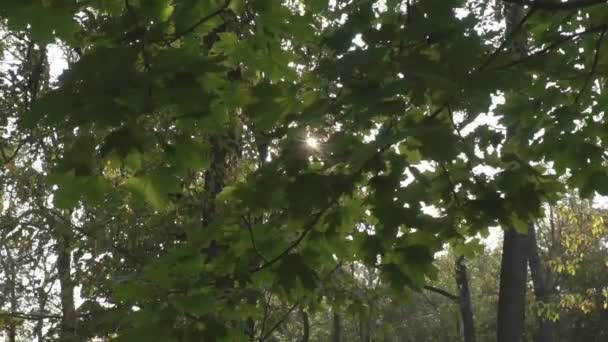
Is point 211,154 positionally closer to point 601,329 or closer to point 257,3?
point 257,3

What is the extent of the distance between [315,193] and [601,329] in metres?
27.5

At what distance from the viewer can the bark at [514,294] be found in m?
6.01

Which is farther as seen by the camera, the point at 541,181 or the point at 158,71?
the point at 541,181

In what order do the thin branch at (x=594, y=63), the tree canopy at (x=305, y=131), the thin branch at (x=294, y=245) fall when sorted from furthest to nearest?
1. the thin branch at (x=594, y=63)
2. the thin branch at (x=294, y=245)
3. the tree canopy at (x=305, y=131)

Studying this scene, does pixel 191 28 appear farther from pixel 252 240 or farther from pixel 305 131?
Result: pixel 252 240

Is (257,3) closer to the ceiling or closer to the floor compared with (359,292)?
closer to the ceiling

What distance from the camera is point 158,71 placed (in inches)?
74.2

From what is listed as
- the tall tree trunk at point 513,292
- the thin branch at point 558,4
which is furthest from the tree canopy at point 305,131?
the tall tree trunk at point 513,292

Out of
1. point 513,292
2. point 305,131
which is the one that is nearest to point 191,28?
point 305,131

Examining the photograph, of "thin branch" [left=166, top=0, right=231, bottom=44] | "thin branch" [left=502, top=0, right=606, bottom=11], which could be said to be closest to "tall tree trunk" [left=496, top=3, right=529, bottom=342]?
"thin branch" [left=502, top=0, right=606, bottom=11]

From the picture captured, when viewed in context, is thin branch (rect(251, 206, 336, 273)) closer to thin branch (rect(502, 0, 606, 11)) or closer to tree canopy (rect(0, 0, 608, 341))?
tree canopy (rect(0, 0, 608, 341))

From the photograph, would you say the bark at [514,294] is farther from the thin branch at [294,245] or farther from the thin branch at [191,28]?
the thin branch at [191,28]

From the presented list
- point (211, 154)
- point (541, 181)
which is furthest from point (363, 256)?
point (211, 154)

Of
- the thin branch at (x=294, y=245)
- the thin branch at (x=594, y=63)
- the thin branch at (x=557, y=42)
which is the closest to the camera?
the thin branch at (x=294, y=245)
